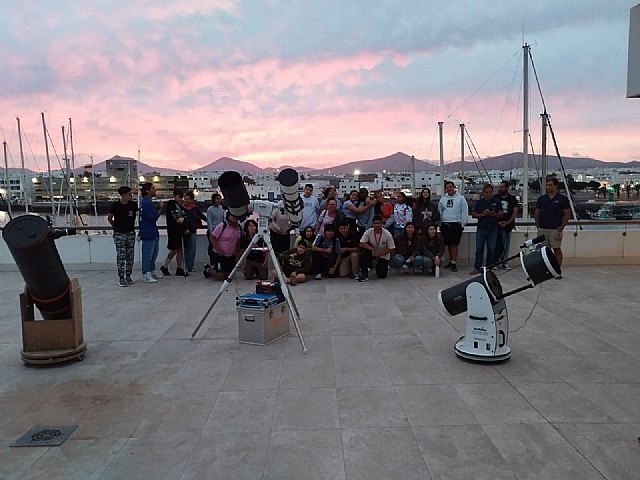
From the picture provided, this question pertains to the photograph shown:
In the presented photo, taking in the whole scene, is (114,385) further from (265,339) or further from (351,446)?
(351,446)

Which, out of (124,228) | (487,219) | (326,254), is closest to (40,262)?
(124,228)

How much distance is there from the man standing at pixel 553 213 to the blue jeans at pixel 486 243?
83 cm

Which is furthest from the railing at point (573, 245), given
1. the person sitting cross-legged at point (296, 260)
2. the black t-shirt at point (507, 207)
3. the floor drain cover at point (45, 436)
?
the floor drain cover at point (45, 436)

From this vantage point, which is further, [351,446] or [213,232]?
[213,232]

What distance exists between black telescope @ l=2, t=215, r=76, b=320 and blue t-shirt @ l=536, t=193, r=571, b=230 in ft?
24.2

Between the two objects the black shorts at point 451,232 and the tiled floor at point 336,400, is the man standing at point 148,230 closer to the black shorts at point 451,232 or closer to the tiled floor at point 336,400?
the tiled floor at point 336,400

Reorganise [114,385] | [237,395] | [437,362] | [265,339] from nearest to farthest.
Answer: [237,395], [114,385], [437,362], [265,339]

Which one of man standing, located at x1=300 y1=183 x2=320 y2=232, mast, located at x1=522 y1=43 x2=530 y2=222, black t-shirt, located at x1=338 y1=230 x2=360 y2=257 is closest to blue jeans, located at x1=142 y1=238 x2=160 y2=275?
man standing, located at x1=300 y1=183 x2=320 y2=232

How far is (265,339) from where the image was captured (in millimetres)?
5199

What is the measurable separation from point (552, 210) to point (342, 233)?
11.8 ft

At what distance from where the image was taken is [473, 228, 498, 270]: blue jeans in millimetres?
9133

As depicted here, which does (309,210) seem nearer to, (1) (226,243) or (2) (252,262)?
(2) (252,262)

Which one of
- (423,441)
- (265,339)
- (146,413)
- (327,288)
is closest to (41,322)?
(146,413)

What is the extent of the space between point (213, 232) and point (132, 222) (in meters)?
1.34
